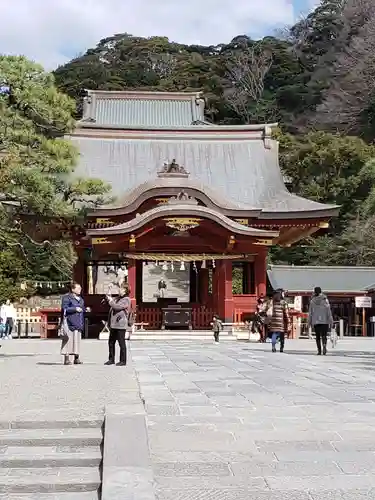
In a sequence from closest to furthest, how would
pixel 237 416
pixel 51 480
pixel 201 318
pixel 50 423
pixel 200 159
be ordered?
pixel 51 480 < pixel 50 423 < pixel 237 416 < pixel 201 318 < pixel 200 159

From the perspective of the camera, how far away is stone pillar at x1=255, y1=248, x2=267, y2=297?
22.3m

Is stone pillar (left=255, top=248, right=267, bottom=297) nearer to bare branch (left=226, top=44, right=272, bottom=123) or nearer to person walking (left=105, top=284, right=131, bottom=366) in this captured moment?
person walking (left=105, top=284, right=131, bottom=366)

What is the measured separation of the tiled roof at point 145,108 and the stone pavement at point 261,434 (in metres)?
24.3

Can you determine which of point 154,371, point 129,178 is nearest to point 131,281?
point 129,178

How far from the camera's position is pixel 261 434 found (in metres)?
5.83

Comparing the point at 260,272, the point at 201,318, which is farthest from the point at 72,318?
the point at 260,272

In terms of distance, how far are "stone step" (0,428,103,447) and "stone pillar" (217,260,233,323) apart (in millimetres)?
15433

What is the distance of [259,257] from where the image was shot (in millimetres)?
22438

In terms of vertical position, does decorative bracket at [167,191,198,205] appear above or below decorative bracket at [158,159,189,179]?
below

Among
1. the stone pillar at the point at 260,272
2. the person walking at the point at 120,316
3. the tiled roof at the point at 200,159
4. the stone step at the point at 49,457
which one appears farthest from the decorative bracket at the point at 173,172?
the stone step at the point at 49,457

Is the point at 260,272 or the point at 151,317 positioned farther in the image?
the point at 260,272

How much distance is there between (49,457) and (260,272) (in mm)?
17707

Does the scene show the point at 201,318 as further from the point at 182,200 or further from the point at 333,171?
the point at 333,171

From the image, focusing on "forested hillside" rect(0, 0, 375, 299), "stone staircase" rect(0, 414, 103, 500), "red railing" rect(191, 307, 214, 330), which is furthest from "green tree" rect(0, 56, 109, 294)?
"red railing" rect(191, 307, 214, 330)
